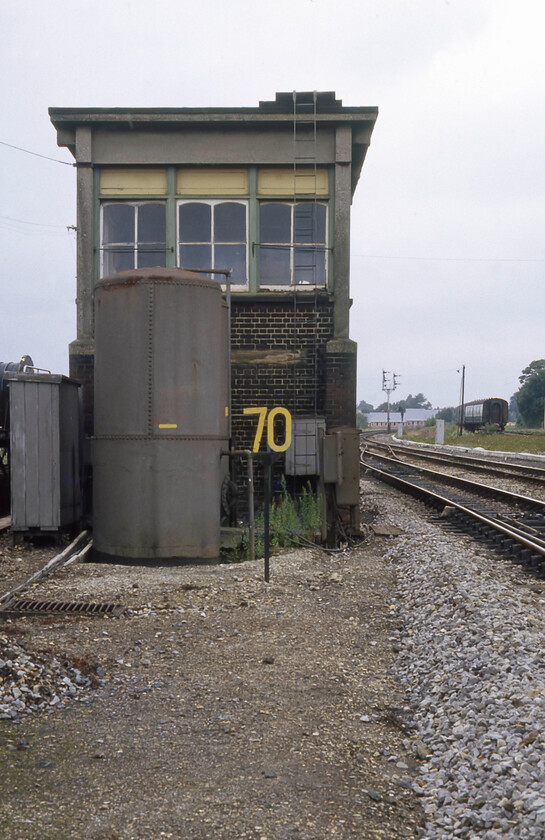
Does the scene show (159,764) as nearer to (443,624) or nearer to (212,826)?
(212,826)

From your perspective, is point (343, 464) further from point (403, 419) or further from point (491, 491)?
point (403, 419)

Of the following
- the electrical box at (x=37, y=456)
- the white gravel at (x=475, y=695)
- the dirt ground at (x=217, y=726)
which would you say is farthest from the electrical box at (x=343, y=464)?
the electrical box at (x=37, y=456)

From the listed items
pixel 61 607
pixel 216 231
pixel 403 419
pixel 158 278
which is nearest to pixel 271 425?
pixel 158 278

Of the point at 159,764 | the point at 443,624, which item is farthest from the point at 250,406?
the point at 159,764

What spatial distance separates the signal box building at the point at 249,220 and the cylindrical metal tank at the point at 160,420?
341 cm

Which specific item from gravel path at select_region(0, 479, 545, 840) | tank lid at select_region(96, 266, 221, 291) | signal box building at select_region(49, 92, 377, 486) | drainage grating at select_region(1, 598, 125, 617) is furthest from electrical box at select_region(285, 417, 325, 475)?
drainage grating at select_region(1, 598, 125, 617)

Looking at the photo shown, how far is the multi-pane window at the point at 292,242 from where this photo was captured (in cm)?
1289

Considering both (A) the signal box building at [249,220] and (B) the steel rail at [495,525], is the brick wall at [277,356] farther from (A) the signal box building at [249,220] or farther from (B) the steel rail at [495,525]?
(B) the steel rail at [495,525]

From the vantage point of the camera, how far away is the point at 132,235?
13.0m

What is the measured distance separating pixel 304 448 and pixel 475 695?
7810mm

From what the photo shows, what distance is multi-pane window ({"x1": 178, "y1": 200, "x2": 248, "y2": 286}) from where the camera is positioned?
12898mm

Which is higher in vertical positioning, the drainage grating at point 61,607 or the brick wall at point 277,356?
the brick wall at point 277,356

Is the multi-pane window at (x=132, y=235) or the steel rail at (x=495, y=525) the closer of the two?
the steel rail at (x=495, y=525)

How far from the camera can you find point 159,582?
24.7ft
